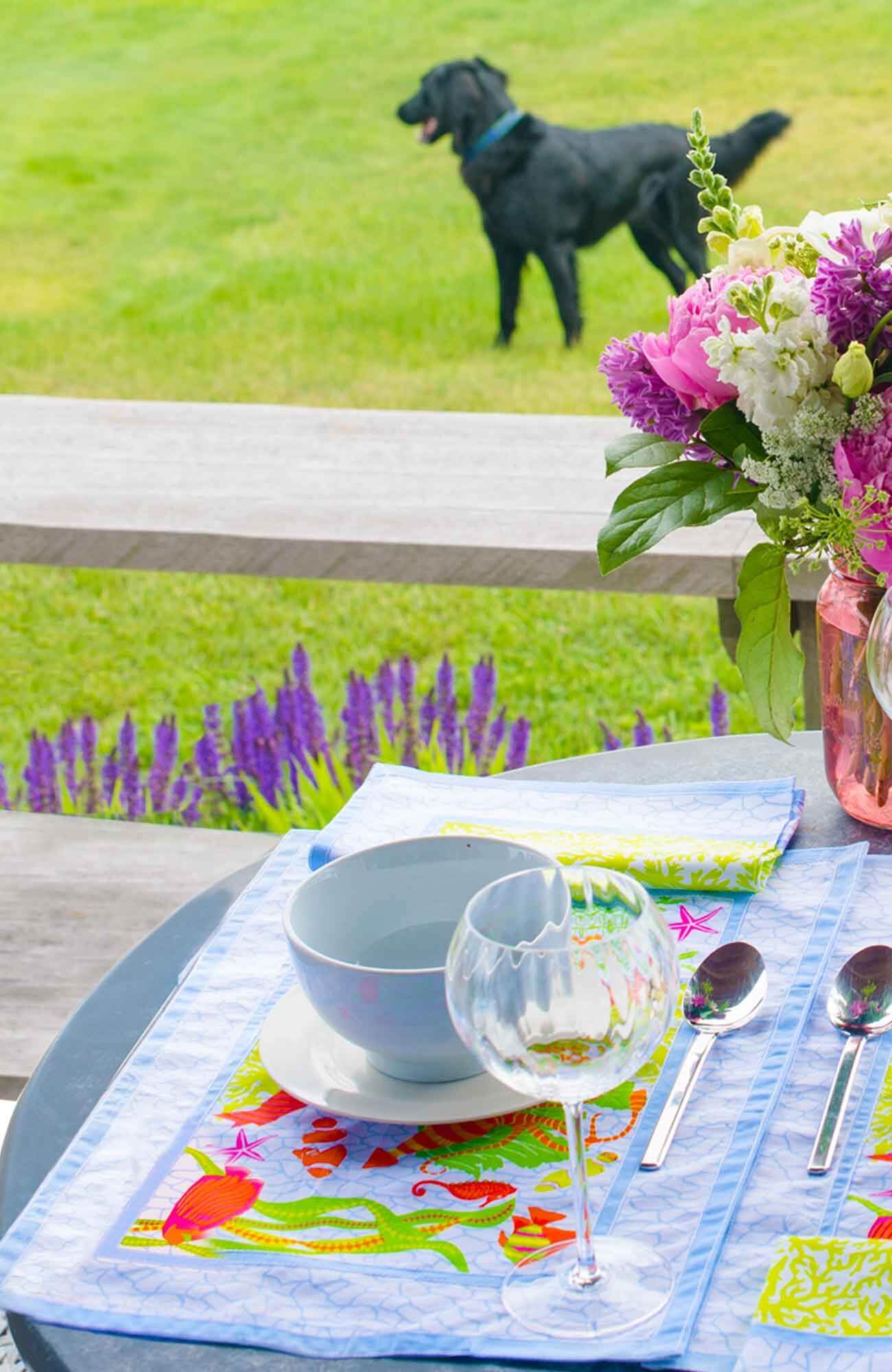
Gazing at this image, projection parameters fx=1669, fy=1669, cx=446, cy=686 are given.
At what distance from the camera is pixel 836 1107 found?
86cm

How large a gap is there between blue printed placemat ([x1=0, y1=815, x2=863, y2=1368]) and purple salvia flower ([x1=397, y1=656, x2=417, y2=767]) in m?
1.83

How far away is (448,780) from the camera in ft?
4.20

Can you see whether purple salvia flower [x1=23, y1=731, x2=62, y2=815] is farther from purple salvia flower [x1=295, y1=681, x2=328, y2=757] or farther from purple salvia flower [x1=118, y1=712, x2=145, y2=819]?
purple salvia flower [x1=295, y1=681, x2=328, y2=757]

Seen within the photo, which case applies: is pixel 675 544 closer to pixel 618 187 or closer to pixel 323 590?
pixel 323 590

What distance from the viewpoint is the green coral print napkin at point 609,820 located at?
1.09m

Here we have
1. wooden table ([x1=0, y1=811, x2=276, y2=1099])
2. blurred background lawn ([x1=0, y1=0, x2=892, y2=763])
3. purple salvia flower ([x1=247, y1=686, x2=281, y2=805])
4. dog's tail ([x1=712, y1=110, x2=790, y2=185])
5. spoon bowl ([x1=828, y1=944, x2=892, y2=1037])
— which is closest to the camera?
spoon bowl ([x1=828, y1=944, x2=892, y2=1037])

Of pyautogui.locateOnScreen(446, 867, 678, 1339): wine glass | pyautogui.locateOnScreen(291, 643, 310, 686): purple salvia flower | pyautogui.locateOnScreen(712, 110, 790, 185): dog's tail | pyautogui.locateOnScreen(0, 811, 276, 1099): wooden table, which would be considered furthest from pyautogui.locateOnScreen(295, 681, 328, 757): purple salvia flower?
pyautogui.locateOnScreen(712, 110, 790, 185): dog's tail

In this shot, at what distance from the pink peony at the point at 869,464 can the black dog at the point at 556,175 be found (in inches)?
160

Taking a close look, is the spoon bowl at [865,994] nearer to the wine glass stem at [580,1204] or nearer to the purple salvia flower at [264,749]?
the wine glass stem at [580,1204]

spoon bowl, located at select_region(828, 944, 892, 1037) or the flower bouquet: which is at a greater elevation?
the flower bouquet

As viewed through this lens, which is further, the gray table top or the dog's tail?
the dog's tail

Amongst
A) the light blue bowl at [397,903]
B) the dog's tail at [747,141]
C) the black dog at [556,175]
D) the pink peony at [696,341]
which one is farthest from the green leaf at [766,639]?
the black dog at [556,175]

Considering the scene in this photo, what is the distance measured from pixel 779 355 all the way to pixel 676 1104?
0.42 metres

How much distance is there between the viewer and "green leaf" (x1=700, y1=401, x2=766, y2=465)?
1.02 meters
